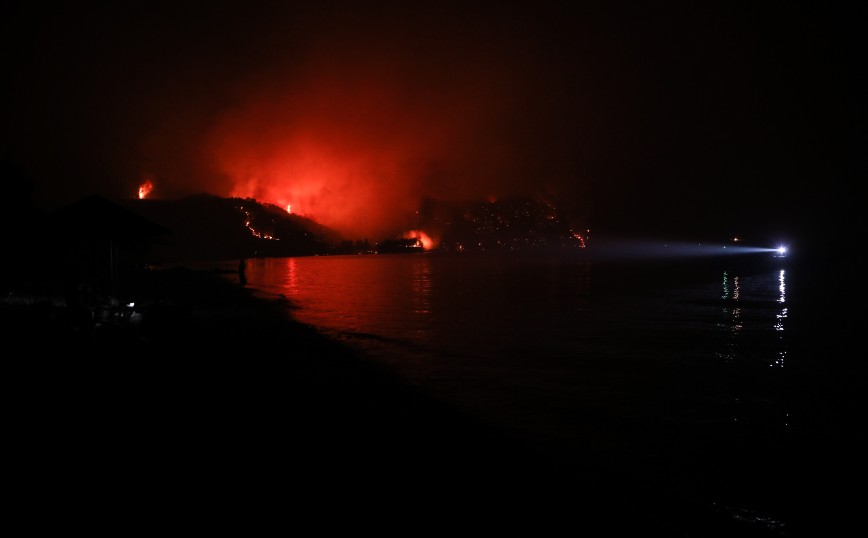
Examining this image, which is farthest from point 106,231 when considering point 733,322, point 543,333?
point 733,322

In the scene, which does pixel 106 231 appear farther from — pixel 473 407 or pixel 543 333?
pixel 543 333

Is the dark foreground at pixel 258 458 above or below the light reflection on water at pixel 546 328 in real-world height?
above

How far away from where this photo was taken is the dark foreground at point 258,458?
197 inches

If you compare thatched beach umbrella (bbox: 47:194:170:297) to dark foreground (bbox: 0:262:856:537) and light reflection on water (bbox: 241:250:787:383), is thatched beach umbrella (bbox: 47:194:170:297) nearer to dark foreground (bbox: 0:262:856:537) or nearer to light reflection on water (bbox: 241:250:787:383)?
dark foreground (bbox: 0:262:856:537)

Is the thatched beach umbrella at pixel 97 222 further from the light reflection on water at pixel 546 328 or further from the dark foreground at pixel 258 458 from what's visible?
the light reflection on water at pixel 546 328

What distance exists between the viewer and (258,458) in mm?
6258

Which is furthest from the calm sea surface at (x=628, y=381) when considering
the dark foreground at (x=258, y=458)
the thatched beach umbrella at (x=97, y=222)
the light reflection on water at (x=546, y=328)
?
the thatched beach umbrella at (x=97, y=222)

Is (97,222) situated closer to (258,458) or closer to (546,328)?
(258,458)

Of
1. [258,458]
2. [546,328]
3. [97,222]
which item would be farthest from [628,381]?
[97,222]

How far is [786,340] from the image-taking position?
69.2 ft

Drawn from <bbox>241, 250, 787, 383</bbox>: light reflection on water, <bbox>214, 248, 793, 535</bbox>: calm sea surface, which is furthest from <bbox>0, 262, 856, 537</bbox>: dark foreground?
<bbox>241, 250, 787, 383</bbox>: light reflection on water

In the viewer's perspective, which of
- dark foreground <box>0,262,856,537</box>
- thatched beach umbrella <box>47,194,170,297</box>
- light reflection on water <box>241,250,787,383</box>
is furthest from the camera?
light reflection on water <box>241,250,787,383</box>

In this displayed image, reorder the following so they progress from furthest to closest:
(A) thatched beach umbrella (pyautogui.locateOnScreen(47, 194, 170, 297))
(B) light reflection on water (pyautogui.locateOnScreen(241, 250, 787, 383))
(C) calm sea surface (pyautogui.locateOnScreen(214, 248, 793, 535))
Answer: (B) light reflection on water (pyautogui.locateOnScreen(241, 250, 787, 383)), (A) thatched beach umbrella (pyautogui.locateOnScreen(47, 194, 170, 297)), (C) calm sea surface (pyautogui.locateOnScreen(214, 248, 793, 535))

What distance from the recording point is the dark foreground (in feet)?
16.4
